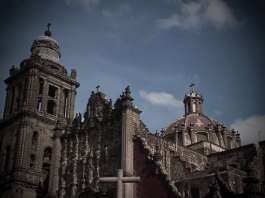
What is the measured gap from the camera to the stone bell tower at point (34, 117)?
112 feet

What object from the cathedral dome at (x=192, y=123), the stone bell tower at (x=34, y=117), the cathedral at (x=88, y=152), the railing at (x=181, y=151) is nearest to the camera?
the cathedral at (x=88, y=152)

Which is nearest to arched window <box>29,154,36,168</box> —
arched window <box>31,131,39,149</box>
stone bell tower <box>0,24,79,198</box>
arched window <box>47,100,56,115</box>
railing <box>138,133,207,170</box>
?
stone bell tower <box>0,24,79,198</box>

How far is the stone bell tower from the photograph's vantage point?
3425 cm

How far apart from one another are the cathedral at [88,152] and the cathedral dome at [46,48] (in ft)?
0.30

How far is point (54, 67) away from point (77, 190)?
1515cm

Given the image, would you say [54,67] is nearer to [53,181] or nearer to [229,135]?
[53,181]

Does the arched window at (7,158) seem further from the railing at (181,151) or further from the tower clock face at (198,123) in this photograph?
the tower clock face at (198,123)

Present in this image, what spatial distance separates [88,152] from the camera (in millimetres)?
30203

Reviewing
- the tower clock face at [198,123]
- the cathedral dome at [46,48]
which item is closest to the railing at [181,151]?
the tower clock face at [198,123]

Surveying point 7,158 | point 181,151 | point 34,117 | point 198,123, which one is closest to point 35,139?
point 34,117

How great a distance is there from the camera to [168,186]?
23.6m

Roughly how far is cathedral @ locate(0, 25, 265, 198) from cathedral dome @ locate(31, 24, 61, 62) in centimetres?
9

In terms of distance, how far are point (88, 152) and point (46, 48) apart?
15129 millimetres

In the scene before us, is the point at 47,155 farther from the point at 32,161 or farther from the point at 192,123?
the point at 192,123
